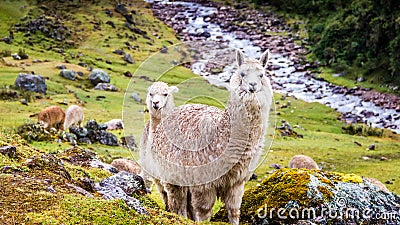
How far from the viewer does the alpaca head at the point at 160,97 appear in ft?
29.3

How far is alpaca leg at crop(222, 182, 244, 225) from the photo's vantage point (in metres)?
7.70

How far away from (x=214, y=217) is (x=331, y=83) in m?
50.3

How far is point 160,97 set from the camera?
8953mm

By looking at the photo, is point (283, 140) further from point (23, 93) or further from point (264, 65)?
point (264, 65)

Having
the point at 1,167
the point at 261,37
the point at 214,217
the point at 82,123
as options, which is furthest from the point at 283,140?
the point at 261,37

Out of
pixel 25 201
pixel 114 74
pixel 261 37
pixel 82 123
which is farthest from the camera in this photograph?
pixel 261 37

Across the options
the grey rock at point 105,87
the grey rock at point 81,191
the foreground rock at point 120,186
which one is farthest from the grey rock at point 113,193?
the grey rock at point 105,87

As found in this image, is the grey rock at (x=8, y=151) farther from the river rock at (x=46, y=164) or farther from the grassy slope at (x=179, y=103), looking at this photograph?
the grassy slope at (x=179, y=103)

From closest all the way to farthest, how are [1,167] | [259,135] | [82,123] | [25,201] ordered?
[25,201]
[1,167]
[259,135]
[82,123]

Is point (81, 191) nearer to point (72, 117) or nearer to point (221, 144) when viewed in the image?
point (221, 144)

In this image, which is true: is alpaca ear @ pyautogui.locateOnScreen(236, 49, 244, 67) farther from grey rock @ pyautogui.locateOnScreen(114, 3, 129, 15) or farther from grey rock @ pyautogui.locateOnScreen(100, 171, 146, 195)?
grey rock @ pyautogui.locateOnScreen(114, 3, 129, 15)

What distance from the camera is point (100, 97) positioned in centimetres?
3622

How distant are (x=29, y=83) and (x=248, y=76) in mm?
28838

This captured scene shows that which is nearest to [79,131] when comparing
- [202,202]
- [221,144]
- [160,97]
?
[160,97]
